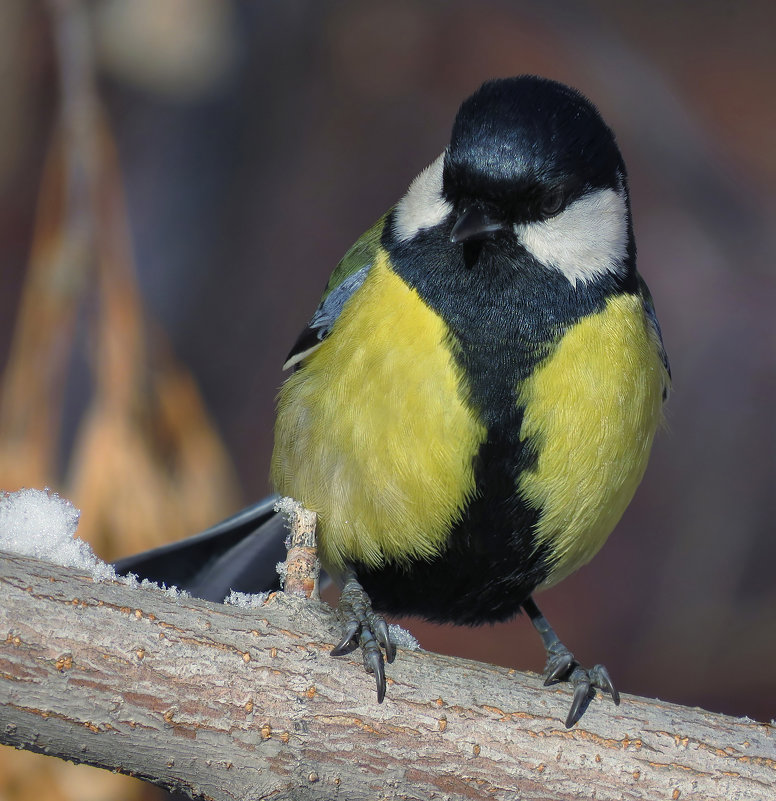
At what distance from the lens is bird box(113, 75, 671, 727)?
3.80 ft

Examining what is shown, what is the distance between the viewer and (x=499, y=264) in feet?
3.88

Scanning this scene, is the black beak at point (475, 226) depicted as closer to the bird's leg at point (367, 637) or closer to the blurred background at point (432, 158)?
the bird's leg at point (367, 637)

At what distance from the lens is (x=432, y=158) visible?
279 centimetres

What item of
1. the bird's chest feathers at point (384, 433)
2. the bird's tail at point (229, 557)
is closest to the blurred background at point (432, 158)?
the bird's tail at point (229, 557)

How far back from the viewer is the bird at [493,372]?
1.16 m

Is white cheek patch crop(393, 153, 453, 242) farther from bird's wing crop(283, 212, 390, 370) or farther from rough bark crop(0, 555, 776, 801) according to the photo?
rough bark crop(0, 555, 776, 801)

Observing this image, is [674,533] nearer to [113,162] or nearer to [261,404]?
[261,404]

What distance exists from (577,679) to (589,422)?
322 mm

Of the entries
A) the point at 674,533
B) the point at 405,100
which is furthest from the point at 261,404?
the point at 674,533

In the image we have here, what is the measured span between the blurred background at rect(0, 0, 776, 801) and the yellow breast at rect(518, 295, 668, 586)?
125 cm

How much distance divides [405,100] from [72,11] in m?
1.10

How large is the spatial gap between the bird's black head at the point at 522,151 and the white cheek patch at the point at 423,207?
3cm

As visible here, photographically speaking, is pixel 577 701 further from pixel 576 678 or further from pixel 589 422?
pixel 589 422

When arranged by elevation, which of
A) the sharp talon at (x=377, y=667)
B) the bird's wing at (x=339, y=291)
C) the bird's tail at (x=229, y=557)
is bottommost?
the sharp talon at (x=377, y=667)
